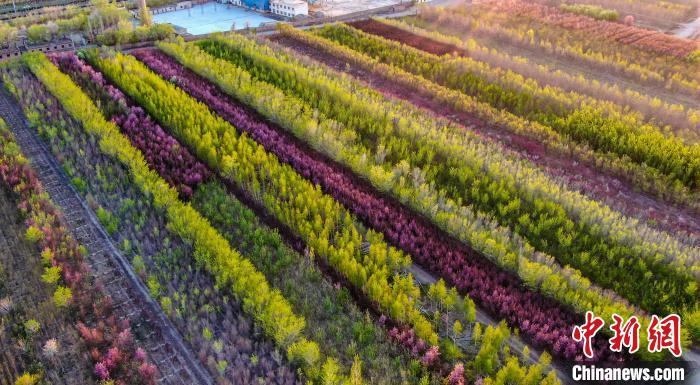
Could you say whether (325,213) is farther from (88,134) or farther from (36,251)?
(88,134)

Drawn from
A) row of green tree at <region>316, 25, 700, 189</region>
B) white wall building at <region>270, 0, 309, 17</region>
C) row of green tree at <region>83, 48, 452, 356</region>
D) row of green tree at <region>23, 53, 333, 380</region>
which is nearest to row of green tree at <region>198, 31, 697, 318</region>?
row of green tree at <region>83, 48, 452, 356</region>

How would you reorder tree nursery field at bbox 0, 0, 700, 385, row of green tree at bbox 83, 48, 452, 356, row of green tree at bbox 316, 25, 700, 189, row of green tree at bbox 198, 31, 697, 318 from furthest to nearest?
row of green tree at bbox 316, 25, 700, 189, row of green tree at bbox 198, 31, 697, 318, row of green tree at bbox 83, 48, 452, 356, tree nursery field at bbox 0, 0, 700, 385

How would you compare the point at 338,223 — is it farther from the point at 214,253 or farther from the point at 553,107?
the point at 553,107

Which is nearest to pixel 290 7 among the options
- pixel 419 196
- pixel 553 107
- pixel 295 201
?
pixel 553 107

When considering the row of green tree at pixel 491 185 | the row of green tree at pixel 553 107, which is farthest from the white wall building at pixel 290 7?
the row of green tree at pixel 491 185

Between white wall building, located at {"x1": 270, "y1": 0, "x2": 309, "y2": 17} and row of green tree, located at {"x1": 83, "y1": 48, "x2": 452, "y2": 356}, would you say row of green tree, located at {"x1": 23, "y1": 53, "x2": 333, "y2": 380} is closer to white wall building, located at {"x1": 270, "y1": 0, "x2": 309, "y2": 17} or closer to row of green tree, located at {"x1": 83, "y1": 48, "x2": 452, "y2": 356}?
row of green tree, located at {"x1": 83, "y1": 48, "x2": 452, "y2": 356}

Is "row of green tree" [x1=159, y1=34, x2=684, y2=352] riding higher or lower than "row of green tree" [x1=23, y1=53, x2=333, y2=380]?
higher

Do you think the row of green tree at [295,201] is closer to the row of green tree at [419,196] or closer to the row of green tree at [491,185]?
the row of green tree at [419,196]
